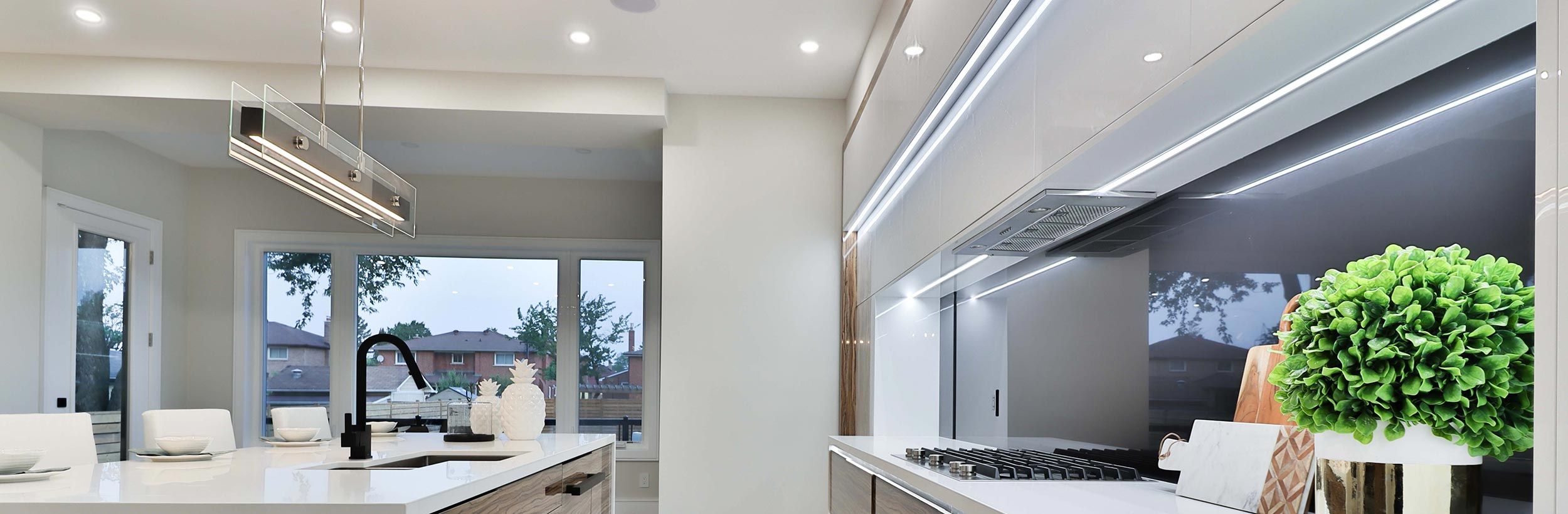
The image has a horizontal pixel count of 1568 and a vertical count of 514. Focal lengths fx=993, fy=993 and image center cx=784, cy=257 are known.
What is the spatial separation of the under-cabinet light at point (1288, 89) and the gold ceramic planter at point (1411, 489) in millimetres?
493

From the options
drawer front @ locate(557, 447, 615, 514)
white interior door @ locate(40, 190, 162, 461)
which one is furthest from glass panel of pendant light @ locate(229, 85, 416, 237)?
white interior door @ locate(40, 190, 162, 461)

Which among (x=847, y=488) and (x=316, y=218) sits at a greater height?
(x=316, y=218)

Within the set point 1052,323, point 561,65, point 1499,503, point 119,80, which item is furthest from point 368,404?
point 1499,503

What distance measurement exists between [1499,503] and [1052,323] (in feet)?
5.36

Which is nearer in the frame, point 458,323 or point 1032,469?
point 1032,469

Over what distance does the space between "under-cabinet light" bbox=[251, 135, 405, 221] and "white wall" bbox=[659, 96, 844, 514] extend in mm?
1706

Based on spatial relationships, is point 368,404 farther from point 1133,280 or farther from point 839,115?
point 1133,280

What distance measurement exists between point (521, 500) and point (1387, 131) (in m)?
1.94

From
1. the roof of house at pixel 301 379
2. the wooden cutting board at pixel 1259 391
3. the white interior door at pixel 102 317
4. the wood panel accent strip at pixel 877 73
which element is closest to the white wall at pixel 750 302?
the wood panel accent strip at pixel 877 73

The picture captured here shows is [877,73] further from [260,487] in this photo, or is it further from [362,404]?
[260,487]

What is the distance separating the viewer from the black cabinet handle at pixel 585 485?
2990 millimetres

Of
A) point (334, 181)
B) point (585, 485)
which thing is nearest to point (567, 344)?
point (334, 181)

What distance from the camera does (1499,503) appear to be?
1.08 m

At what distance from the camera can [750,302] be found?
545cm
